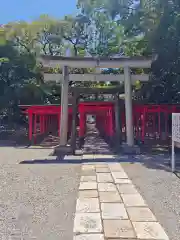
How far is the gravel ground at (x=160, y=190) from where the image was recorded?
15.5 ft

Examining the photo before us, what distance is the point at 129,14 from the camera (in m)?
15.4

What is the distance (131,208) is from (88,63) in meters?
8.64

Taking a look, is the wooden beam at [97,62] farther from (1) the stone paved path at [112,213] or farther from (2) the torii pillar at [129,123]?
(1) the stone paved path at [112,213]

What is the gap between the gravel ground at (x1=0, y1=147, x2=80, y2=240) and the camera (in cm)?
430

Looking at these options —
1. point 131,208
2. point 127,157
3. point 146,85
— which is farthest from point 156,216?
point 146,85

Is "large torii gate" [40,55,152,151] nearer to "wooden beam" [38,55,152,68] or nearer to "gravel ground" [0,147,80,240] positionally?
"wooden beam" [38,55,152,68]

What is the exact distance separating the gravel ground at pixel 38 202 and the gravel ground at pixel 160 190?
1.24 metres

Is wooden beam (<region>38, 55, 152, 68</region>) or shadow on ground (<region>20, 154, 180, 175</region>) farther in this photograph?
wooden beam (<region>38, 55, 152, 68</region>)

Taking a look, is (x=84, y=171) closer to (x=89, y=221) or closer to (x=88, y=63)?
(x=89, y=221)

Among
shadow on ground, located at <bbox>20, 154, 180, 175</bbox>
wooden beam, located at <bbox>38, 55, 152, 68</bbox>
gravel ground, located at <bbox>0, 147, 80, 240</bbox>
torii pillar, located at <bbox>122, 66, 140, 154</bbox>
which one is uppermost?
wooden beam, located at <bbox>38, 55, 152, 68</bbox>

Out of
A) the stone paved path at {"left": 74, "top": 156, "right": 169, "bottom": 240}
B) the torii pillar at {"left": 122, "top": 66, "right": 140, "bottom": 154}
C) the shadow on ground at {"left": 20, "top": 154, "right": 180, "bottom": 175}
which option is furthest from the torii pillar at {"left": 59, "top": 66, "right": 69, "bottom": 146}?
the stone paved path at {"left": 74, "top": 156, "right": 169, "bottom": 240}

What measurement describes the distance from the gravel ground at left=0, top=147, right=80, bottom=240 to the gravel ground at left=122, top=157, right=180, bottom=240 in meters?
1.24

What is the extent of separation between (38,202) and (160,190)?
2359mm

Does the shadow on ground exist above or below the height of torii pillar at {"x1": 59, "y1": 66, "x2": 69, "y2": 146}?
below
